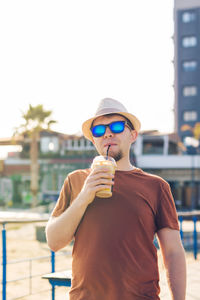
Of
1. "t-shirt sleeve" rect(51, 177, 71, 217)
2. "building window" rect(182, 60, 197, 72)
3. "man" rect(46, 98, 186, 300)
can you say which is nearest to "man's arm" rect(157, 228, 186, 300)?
"man" rect(46, 98, 186, 300)

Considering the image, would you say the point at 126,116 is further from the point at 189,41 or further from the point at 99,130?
the point at 189,41

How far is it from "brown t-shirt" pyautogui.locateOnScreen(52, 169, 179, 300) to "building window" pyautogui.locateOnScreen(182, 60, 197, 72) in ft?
189

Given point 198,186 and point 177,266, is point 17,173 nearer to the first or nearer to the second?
point 198,186

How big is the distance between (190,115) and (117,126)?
5629 cm

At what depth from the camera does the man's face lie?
2217 millimetres

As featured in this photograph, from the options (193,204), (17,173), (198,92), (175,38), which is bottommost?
(193,204)

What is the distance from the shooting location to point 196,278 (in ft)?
19.1

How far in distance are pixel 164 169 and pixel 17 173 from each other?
16.5 m

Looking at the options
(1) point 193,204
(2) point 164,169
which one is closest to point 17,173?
(2) point 164,169

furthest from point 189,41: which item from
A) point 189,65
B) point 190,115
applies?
point 190,115

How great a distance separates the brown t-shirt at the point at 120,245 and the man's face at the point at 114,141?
158 mm

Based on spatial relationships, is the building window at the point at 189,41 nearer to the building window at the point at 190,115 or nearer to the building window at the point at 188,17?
the building window at the point at 188,17

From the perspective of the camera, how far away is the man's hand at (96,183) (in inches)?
75.7

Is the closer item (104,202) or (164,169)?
(104,202)
